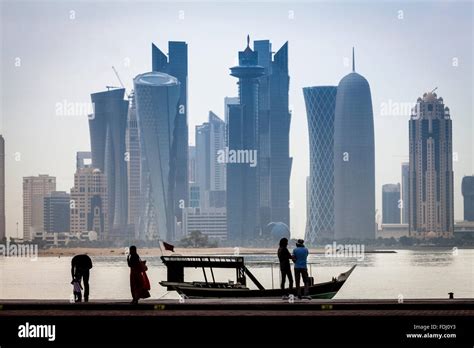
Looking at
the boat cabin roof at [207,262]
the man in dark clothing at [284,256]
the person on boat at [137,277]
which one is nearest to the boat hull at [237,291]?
the boat cabin roof at [207,262]

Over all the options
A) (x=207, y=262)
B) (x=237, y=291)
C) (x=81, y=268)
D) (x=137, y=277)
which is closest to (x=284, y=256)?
(x=137, y=277)

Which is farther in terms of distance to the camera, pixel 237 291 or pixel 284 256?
pixel 237 291

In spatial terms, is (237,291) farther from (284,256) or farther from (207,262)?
(284,256)
